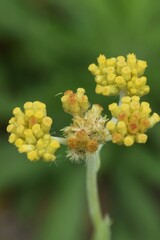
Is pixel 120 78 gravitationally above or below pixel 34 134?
above

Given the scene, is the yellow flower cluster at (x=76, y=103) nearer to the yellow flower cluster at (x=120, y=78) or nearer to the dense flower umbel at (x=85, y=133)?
the dense flower umbel at (x=85, y=133)

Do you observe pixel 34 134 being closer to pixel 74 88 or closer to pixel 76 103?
pixel 76 103

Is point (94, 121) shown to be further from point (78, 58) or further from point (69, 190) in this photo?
point (78, 58)

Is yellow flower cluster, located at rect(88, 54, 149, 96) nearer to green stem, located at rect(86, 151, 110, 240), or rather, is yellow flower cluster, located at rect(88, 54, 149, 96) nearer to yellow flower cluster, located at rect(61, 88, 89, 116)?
yellow flower cluster, located at rect(61, 88, 89, 116)

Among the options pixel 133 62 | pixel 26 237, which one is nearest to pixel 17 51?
pixel 26 237

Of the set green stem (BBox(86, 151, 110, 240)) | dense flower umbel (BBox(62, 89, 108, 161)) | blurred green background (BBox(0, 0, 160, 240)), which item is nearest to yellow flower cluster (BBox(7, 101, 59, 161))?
dense flower umbel (BBox(62, 89, 108, 161))

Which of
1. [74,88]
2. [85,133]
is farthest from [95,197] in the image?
[74,88]
